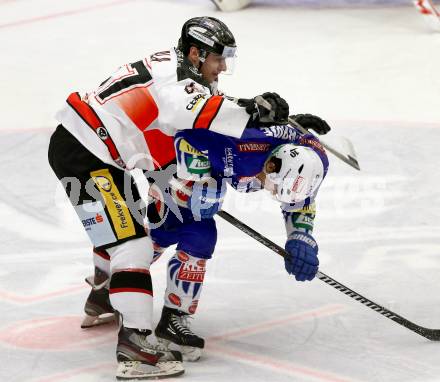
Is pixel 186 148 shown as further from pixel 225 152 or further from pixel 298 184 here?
pixel 298 184

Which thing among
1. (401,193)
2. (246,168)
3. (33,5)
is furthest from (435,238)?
(33,5)

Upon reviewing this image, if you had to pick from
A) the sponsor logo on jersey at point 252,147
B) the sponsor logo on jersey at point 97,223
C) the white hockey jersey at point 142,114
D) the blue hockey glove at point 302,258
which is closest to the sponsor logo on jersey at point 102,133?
the white hockey jersey at point 142,114

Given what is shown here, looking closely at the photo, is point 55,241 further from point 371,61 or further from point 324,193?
point 371,61

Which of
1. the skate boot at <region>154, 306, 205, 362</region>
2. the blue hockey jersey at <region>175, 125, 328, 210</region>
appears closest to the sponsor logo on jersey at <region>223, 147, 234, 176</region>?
the blue hockey jersey at <region>175, 125, 328, 210</region>

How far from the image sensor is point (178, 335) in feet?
14.9

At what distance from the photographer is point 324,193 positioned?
648cm

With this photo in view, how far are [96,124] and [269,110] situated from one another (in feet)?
2.60

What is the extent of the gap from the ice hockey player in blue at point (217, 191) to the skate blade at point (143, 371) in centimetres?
22

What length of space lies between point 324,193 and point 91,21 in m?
4.77

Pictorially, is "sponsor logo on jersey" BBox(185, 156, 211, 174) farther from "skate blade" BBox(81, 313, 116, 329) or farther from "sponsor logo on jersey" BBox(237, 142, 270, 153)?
"skate blade" BBox(81, 313, 116, 329)

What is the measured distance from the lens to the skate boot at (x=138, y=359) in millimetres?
4266

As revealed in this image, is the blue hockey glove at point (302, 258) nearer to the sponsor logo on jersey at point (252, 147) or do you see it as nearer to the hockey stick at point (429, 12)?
the sponsor logo on jersey at point (252, 147)

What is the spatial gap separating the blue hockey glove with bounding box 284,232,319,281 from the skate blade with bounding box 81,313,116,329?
100 centimetres

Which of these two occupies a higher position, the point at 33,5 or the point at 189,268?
the point at 189,268
